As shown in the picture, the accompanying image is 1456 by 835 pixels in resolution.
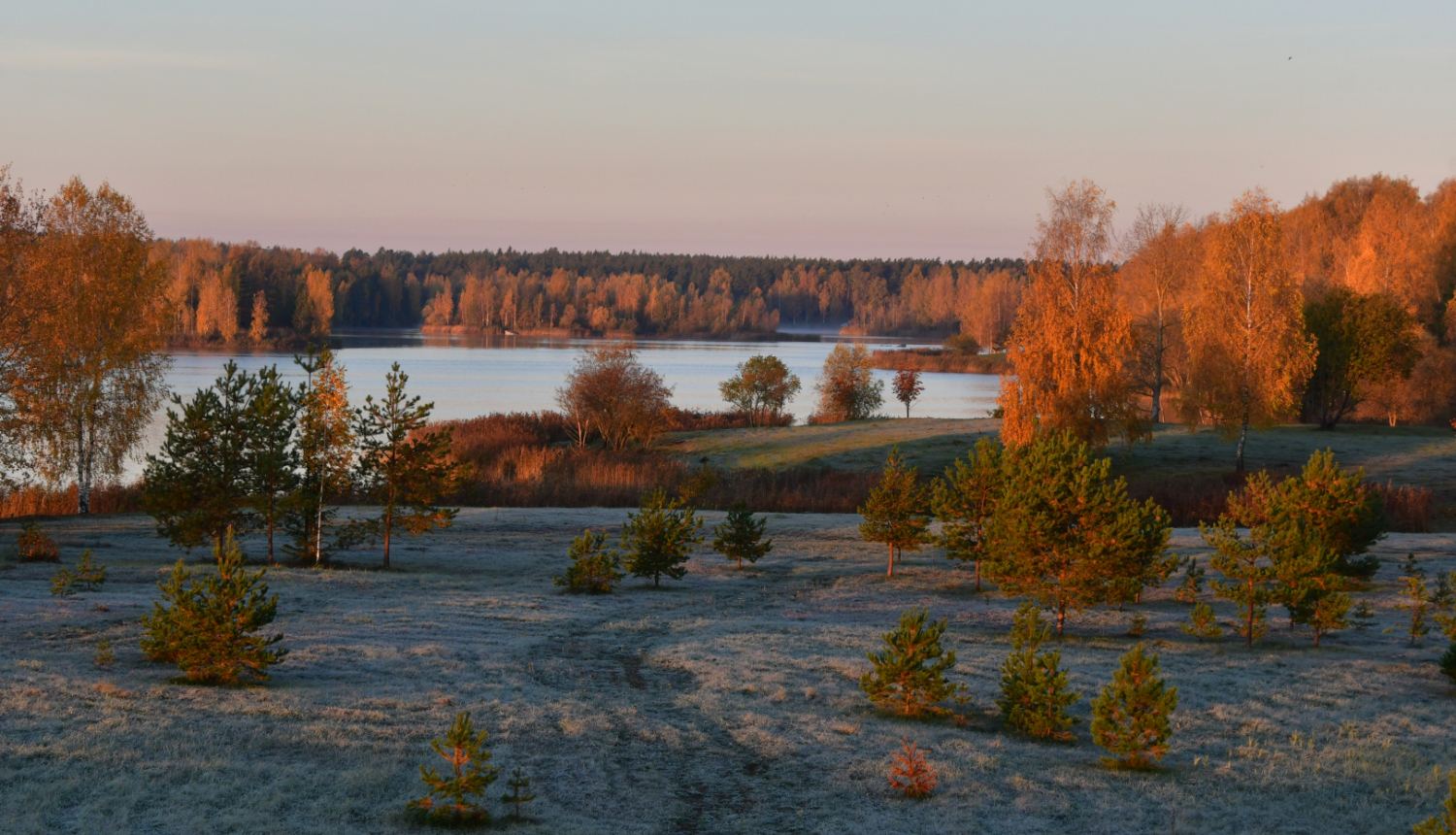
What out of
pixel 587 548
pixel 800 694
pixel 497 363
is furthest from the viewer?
pixel 497 363

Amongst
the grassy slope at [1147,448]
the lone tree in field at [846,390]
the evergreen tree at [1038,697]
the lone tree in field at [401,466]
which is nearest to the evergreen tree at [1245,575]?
the evergreen tree at [1038,697]

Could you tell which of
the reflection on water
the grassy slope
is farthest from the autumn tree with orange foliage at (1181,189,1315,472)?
the reflection on water

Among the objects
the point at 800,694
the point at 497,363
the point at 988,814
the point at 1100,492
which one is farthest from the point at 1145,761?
the point at 497,363

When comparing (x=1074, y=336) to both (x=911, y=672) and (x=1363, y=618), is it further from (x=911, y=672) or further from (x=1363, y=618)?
(x=911, y=672)

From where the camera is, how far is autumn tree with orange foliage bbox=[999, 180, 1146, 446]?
110ft

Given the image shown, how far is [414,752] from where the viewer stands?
826 cm

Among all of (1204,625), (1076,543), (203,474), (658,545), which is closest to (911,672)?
(1076,543)

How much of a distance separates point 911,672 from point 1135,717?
1.98 m

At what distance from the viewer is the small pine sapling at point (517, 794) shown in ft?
23.6

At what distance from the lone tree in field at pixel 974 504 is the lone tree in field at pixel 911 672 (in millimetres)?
7221

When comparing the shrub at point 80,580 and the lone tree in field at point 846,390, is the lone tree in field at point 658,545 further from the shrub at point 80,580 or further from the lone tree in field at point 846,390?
the lone tree in field at point 846,390

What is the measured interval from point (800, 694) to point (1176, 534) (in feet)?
49.6

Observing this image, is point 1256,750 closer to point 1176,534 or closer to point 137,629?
point 137,629

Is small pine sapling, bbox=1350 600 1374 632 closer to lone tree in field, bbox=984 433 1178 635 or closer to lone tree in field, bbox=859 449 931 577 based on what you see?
lone tree in field, bbox=984 433 1178 635
